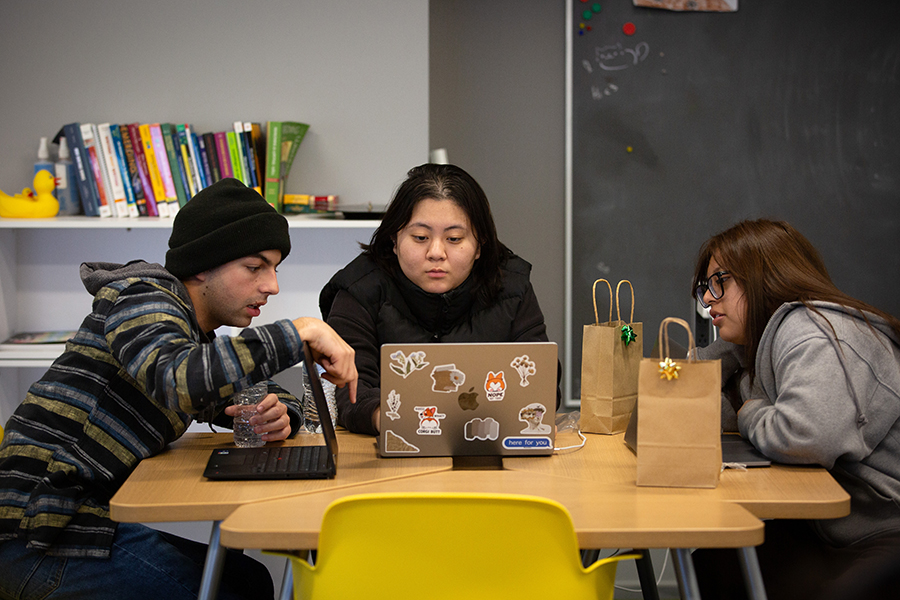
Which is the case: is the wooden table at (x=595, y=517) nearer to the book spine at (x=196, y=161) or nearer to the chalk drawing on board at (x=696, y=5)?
the book spine at (x=196, y=161)

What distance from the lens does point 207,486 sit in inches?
52.7

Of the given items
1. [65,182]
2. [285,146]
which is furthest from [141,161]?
[285,146]

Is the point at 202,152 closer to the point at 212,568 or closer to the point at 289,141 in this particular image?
the point at 289,141

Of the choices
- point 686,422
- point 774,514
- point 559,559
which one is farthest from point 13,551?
point 774,514

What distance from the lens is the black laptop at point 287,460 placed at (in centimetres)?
137

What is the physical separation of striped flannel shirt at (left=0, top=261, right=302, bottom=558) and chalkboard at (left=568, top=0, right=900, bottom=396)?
2073mm

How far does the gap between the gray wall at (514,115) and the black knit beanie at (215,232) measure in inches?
65.4

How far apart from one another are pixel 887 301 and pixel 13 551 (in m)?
3.20

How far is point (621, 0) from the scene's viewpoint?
10.2ft

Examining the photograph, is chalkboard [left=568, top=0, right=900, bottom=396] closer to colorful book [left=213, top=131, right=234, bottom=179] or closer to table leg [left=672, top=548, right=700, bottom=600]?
colorful book [left=213, top=131, right=234, bottom=179]

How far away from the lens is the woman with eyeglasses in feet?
4.64

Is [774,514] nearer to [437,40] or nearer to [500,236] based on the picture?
[500,236]

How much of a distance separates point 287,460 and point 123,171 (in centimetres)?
171

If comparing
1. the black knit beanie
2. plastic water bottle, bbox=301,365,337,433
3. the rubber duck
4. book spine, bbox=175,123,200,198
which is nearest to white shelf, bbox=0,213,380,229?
the rubber duck
